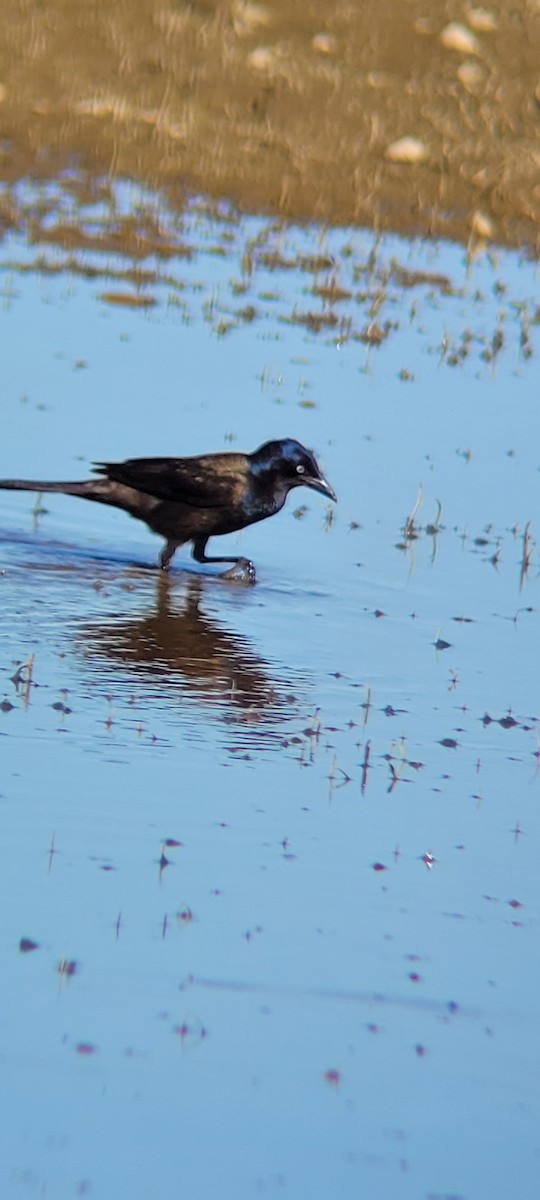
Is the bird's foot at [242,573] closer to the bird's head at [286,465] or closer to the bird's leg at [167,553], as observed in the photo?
the bird's leg at [167,553]

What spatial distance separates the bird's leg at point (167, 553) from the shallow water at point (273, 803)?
160 mm

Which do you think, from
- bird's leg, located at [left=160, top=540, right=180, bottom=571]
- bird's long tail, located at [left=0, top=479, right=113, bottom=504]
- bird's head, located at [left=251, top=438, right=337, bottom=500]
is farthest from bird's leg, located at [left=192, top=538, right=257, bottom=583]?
bird's long tail, located at [left=0, top=479, right=113, bottom=504]

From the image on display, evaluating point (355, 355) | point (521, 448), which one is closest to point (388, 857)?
point (521, 448)

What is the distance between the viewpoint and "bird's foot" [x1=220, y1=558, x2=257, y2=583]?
994 cm

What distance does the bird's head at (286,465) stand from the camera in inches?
405

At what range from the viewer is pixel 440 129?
24141 millimetres

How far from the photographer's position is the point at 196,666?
27.7ft

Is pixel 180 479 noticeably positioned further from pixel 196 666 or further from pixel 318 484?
pixel 196 666

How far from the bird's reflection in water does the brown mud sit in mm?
9562

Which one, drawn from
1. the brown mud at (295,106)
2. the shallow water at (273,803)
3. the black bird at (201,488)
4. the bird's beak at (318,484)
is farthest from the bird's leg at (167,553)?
the brown mud at (295,106)

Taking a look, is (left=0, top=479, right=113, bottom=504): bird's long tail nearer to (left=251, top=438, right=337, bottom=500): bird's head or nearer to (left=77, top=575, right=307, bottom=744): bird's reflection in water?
(left=251, top=438, right=337, bottom=500): bird's head

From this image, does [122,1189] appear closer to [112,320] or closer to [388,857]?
[388,857]

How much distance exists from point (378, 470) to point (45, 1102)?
7897 millimetres

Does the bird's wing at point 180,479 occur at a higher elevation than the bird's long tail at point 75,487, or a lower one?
higher
